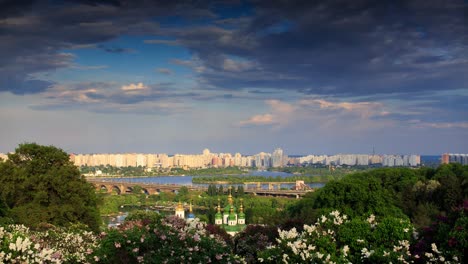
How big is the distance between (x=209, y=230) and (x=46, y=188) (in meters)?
6.08

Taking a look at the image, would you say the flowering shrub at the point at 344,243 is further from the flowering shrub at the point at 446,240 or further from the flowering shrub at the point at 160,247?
the flowering shrub at the point at 160,247

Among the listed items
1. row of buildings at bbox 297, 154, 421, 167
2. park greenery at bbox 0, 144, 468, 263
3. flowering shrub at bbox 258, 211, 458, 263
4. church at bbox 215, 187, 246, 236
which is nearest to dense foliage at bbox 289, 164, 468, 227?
park greenery at bbox 0, 144, 468, 263

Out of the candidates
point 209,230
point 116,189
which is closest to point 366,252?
point 209,230

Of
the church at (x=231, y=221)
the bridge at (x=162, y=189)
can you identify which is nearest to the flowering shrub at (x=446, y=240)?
the church at (x=231, y=221)

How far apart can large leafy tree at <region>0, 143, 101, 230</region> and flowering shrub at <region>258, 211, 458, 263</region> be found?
27.7ft

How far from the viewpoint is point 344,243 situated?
620 centimetres

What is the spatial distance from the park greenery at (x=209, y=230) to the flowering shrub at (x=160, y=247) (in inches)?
0.4

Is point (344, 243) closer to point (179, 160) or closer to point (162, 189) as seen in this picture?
point (162, 189)

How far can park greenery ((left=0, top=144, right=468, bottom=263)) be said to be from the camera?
539 cm

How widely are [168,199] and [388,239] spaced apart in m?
57.5

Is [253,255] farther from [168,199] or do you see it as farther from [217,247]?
[168,199]

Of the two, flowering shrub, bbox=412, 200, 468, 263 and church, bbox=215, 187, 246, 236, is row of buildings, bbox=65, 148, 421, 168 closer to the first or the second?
church, bbox=215, 187, 246, 236

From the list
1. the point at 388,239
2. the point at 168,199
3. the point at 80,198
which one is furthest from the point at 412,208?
the point at 168,199

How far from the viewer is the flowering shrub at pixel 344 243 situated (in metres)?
5.76
